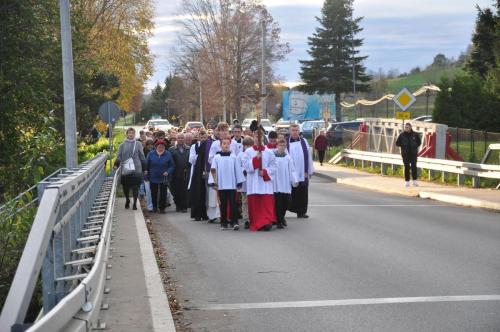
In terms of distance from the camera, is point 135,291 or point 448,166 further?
point 448,166

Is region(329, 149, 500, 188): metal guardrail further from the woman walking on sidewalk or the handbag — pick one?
the handbag

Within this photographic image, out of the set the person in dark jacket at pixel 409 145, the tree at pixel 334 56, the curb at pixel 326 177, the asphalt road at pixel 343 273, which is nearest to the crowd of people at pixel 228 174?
the asphalt road at pixel 343 273

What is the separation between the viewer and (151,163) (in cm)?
1820

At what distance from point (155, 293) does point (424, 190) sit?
15.3 m

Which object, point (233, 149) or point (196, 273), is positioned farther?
point (233, 149)

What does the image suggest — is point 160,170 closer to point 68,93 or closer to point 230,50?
point 68,93

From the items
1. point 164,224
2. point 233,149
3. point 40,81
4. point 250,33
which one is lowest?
point 164,224

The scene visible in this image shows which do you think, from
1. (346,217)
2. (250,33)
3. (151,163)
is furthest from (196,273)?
(250,33)

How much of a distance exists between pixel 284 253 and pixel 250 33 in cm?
6250

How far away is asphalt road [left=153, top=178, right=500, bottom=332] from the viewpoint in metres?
7.44

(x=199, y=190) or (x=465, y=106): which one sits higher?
(x=465, y=106)

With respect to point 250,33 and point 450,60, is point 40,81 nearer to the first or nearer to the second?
point 250,33

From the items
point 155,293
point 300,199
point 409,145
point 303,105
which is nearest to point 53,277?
point 155,293

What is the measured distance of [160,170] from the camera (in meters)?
18.2
